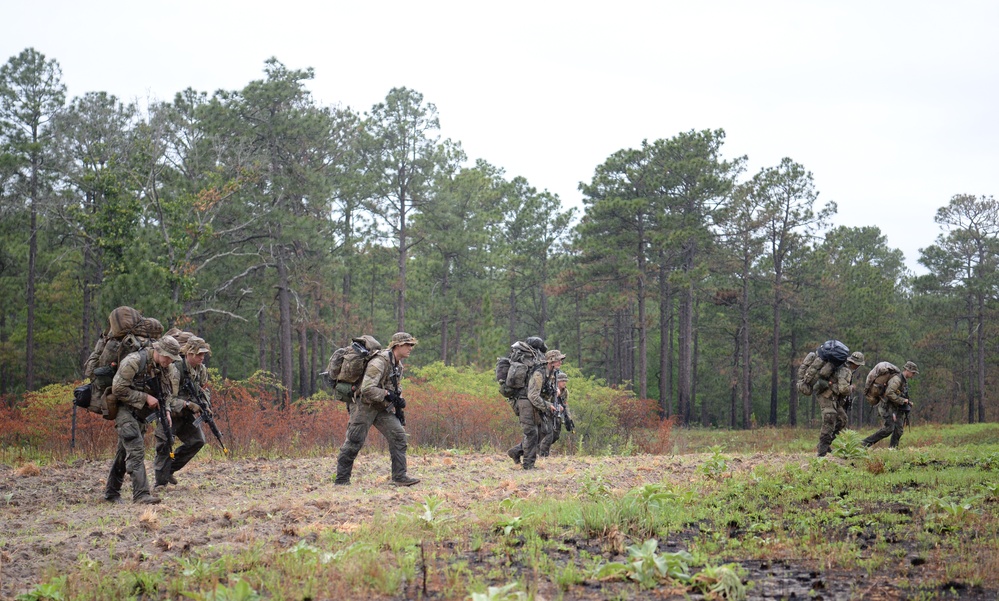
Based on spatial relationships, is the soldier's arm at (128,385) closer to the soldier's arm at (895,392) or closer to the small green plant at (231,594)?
the small green plant at (231,594)

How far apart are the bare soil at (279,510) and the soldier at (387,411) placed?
394 mm

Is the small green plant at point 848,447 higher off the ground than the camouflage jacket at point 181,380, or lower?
lower

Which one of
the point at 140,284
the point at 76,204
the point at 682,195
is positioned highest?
the point at 682,195

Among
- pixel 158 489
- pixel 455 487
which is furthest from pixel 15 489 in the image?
pixel 455 487

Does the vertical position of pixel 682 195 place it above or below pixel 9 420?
above

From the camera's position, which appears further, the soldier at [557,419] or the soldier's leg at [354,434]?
the soldier at [557,419]

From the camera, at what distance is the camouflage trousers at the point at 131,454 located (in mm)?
9492

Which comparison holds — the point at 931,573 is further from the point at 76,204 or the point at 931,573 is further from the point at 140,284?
the point at 76,204

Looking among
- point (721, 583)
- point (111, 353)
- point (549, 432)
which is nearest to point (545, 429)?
point (549, 432)

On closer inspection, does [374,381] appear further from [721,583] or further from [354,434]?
[721,583]

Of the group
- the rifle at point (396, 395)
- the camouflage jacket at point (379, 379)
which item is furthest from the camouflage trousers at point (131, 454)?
the rifle at point (396, 395)

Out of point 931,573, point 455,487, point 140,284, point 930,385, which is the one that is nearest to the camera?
point 931,573

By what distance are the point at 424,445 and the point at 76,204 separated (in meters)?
20.1

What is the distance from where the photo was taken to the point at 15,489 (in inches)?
432
